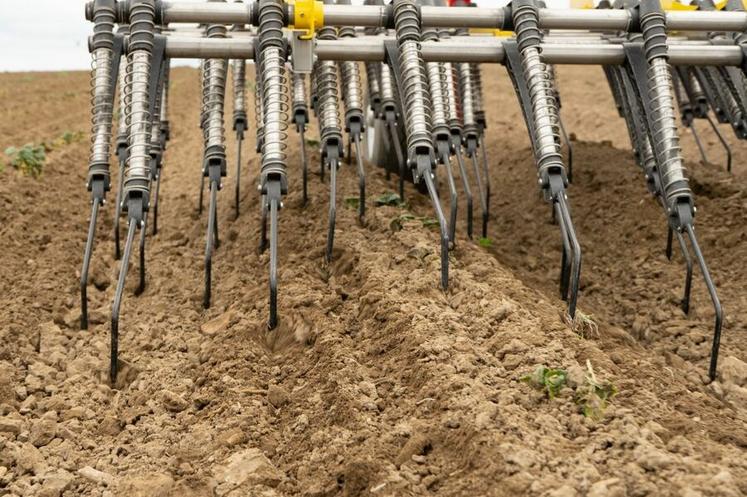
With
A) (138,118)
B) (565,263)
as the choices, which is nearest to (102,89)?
(138,118)

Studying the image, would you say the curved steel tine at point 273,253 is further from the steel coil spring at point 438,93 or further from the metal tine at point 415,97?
the steel coil spring at point 438,93

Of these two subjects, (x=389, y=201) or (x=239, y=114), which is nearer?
(x=389, y=201)

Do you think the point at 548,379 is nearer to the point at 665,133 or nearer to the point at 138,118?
the point at 665,133

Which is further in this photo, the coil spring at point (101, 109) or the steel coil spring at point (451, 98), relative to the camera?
the steel coil spring at point (451, 98)

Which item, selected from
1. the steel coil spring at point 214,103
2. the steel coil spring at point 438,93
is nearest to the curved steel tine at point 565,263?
→ the steel coil spring at point 438,93

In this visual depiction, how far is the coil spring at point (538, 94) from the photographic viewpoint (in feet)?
11.4

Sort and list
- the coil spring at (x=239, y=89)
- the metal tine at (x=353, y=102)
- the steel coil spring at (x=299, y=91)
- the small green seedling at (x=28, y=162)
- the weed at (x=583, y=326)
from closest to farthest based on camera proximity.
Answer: the weed at (x=583, y=326)
the metal tine at (x=353, y=102)
the steel coil spring at (x=299, y=91)
the coil spring at (x=239, y=89)
the small green seedling at (x=28, y=162)

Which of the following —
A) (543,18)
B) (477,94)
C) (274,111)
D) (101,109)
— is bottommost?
(274,111)

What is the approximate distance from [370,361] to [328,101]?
6.32 ft

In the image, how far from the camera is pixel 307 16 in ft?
12.0

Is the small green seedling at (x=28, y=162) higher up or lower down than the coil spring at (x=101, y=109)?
higher up

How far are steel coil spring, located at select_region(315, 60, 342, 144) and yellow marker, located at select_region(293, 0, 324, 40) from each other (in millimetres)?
633

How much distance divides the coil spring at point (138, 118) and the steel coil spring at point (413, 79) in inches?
46.1

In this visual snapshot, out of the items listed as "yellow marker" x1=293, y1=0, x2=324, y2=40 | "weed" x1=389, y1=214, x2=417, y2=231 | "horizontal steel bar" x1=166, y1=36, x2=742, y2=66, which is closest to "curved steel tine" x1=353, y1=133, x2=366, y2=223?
"weed" x1=389, y1=214, x2=417, y2=231
